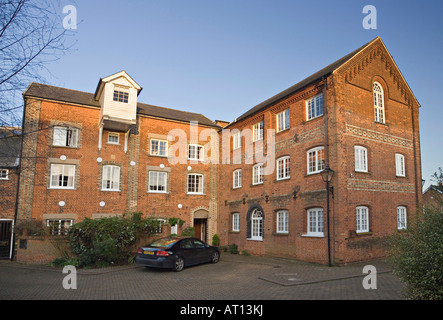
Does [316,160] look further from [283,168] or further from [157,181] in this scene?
[157,181]

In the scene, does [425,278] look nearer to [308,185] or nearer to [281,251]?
[308,185]

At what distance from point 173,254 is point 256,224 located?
851cm

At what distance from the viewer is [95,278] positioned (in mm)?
12656

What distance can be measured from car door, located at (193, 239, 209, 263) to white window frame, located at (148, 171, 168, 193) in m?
8.18

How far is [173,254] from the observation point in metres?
13.6

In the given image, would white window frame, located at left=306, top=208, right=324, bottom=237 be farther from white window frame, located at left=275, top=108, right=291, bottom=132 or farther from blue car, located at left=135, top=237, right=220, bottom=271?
blue car, located at left=135, top=237, right=220, bottom=271

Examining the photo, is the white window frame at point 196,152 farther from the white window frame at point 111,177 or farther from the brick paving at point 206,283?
the brick paving at point 206,283

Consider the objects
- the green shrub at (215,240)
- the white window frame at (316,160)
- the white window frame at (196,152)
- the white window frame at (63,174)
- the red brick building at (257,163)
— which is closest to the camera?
the red brick building at (257,163)

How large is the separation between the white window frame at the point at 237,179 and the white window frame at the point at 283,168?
4.25 metres

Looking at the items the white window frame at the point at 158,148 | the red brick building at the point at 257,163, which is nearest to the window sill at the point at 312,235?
the red brick building at the point at 257,163

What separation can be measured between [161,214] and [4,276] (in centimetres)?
1080

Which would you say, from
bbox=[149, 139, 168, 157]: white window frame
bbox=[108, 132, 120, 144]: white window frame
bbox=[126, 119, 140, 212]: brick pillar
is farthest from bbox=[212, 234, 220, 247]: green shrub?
bbox=[108, 132, 120, 144]: white window frame

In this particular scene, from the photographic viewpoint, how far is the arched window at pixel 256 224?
2047 cm
